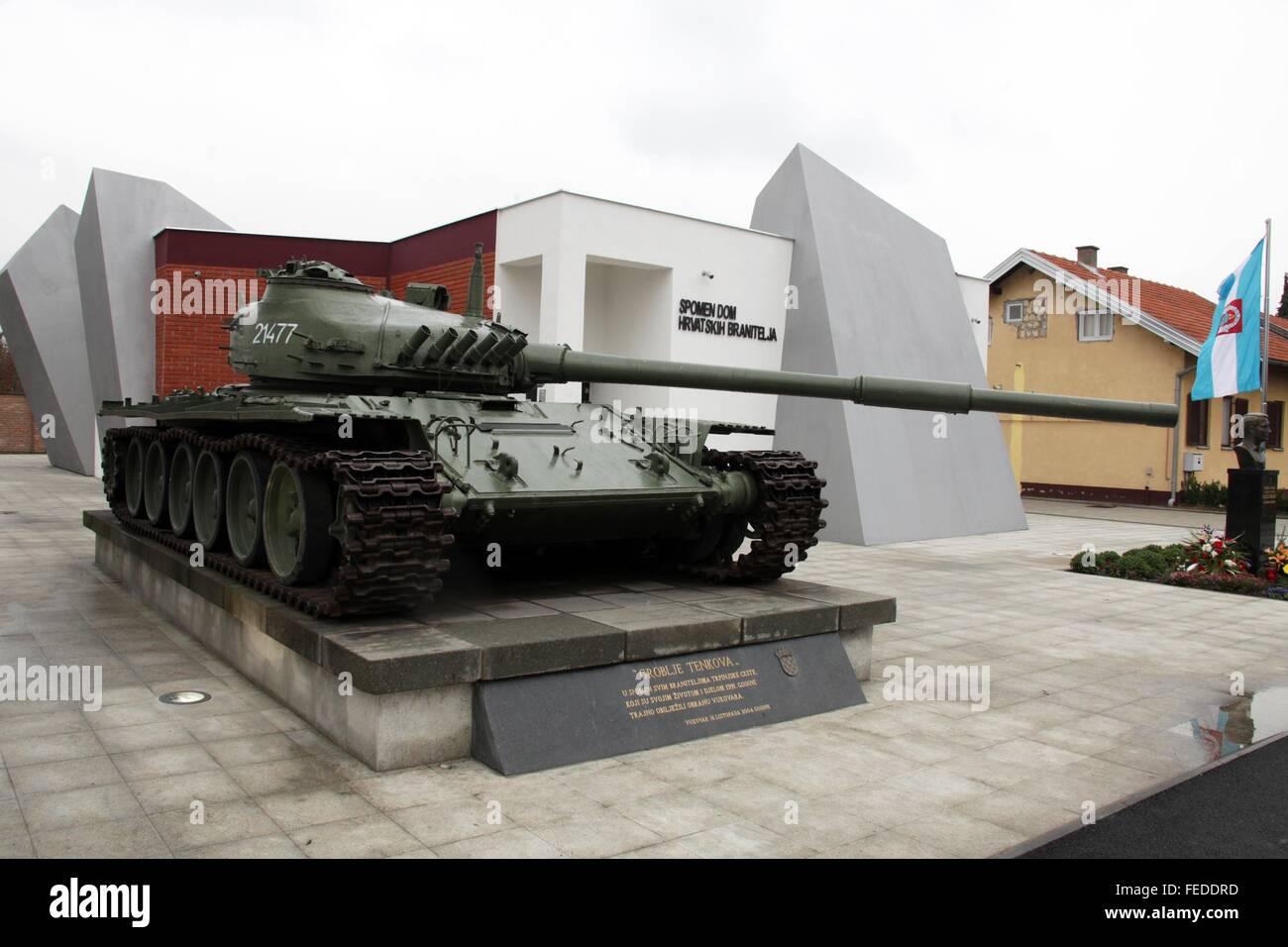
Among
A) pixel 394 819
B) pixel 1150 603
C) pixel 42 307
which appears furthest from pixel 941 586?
pixel 42 307

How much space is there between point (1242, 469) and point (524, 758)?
12.1m

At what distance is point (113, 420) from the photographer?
86.5 ft

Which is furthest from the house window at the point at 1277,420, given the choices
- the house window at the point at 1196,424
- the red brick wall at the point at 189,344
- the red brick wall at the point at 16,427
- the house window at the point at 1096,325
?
the red brick wall at the point at 16,427

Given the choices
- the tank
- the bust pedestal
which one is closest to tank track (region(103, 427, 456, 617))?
the tank

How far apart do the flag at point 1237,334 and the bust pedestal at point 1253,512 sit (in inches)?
47.4

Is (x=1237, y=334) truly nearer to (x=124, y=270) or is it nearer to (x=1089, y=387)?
(x=1089, y=387)

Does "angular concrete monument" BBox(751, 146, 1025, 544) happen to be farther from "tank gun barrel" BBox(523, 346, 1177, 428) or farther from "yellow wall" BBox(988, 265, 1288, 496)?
"yellow wall" BBox(988, 265, 1288, 496)

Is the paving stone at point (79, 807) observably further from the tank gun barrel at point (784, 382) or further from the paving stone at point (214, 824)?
the tank gun barrel at point (784, 382)

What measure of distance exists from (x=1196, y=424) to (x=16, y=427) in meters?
40.9

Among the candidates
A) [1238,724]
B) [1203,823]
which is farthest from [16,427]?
[1203,823]

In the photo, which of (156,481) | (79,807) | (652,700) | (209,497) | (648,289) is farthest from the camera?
(648,289)

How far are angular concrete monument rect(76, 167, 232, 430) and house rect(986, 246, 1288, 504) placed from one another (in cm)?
2080

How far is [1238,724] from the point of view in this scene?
7020mm

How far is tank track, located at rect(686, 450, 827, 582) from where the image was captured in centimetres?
800
